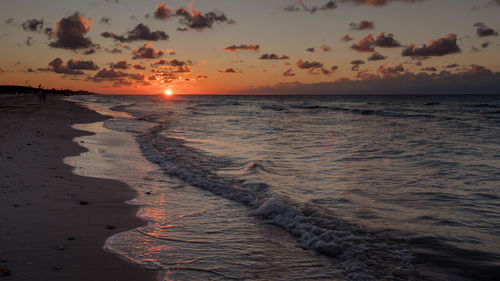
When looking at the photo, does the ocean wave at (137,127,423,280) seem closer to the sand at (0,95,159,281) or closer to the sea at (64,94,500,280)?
the sea at (64,94,500,280)

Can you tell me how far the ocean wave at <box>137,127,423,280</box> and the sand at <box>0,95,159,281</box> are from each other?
2546 millimetres

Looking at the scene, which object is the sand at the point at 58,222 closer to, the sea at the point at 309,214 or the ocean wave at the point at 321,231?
the sea at the point at 309,214

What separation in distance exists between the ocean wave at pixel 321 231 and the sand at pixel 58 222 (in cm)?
255

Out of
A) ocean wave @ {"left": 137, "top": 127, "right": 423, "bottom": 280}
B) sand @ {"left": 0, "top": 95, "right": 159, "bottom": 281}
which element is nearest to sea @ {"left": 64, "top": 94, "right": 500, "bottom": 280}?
ocean wave @ {"left": 137, "top": 127, "right": 423, "bottom": 280}

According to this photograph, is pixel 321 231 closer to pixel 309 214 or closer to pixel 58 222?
pixel 309 214

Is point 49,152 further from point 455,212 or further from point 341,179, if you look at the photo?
point 455,212

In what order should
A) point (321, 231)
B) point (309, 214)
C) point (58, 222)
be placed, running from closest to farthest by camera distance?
point (58, 222)
point (321, 231)
point (309, 214)

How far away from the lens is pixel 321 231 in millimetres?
6199

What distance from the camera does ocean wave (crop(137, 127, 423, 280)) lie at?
494cm

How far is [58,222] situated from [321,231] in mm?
4845

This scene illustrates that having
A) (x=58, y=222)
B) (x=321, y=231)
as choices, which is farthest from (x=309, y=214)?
(x=58, y=222)

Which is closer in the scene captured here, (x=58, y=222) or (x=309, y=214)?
(x=58, y=222)

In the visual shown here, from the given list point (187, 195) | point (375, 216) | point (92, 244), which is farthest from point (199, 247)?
point (375, 216)

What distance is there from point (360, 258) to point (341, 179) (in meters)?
5.39
